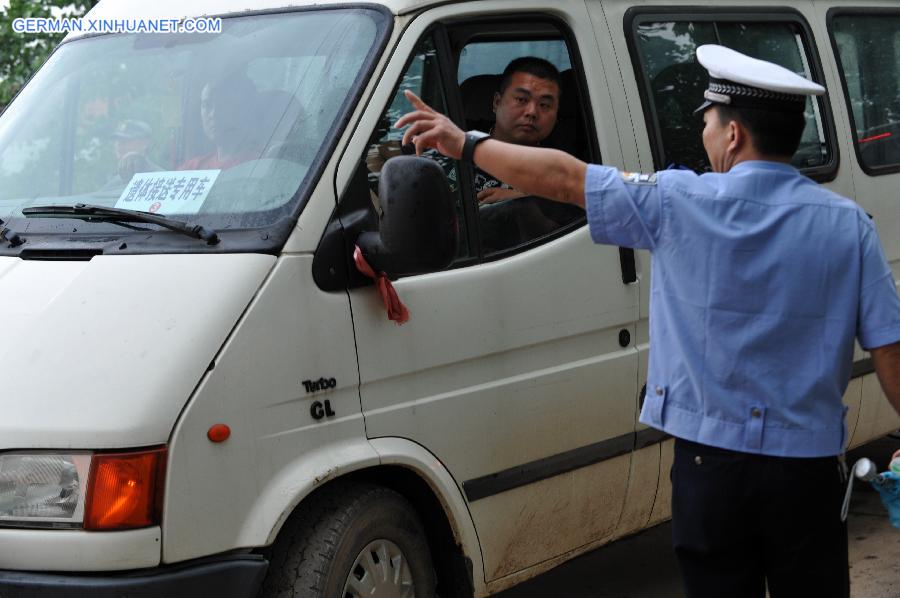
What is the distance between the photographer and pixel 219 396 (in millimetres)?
3236

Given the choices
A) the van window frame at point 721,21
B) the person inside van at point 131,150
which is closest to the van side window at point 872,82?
the van window frame at point 721,21

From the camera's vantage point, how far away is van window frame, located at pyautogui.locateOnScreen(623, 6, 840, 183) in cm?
461

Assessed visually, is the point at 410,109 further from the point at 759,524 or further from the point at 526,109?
the point at 759,524

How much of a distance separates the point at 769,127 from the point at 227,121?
1.65 meters

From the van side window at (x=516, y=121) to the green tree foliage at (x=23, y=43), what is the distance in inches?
286

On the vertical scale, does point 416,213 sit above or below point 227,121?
below

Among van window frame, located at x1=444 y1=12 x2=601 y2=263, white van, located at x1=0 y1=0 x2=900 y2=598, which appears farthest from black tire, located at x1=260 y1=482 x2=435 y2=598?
van window frame, located at x1=444 y1=12 x2=601 y2=263

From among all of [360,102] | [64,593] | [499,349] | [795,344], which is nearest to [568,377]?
[499,349]

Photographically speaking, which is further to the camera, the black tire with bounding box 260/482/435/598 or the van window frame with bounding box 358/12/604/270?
the van window frame with bounding box 358/12/604/270

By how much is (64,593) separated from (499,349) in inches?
58.6

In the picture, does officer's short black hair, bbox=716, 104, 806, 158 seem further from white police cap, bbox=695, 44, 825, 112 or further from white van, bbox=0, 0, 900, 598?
white van, bbox=0, 0, 900, 598

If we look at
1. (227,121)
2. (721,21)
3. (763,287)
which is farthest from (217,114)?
(721,21)

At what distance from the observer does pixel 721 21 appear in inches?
201

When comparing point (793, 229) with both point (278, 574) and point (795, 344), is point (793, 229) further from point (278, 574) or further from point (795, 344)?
point (278, 574)
